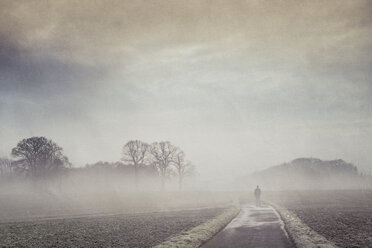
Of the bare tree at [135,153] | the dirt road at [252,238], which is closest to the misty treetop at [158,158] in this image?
the bare tree at [135,153]

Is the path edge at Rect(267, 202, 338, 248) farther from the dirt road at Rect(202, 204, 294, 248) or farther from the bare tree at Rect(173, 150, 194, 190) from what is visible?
the bare tree at Rect(173, 150, 194, 190)

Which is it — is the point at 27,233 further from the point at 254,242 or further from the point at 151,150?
the point at 151,150

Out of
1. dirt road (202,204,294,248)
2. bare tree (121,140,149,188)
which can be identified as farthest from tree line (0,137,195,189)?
dirt road (202,204,294,248)

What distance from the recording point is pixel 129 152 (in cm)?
10394

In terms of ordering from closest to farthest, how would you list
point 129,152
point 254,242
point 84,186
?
point 254,242
point 129,152
point 84,186

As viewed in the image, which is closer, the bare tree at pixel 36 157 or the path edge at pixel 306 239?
the path edge at pixel 306 239

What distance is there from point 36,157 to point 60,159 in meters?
8.17

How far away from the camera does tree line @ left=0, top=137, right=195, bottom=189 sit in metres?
84.8

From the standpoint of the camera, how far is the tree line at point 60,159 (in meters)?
84.8

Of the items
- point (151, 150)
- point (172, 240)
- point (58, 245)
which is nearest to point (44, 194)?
point (151, 150)

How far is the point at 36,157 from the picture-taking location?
3396 inches

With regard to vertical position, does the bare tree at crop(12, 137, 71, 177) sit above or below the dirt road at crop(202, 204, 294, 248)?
above

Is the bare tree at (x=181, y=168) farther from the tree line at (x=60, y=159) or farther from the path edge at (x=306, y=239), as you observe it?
the path edge at (x=306, y=239)

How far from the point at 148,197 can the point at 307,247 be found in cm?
7347
